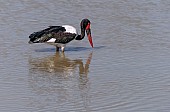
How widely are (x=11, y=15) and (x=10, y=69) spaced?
4559 millimetres

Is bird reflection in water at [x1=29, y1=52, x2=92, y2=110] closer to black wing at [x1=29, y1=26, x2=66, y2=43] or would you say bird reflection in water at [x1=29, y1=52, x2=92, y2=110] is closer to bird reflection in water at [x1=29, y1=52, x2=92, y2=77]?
bird reflection in water at [x1=29, y1=52, x2=92, y2=77]

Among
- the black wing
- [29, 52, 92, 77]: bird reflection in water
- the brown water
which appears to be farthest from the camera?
the black wing

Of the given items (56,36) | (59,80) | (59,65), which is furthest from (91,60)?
(59,80)

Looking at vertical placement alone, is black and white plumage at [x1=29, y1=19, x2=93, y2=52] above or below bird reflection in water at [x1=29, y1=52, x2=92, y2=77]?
above

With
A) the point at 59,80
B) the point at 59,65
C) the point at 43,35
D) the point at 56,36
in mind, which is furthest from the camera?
the point at 56,36

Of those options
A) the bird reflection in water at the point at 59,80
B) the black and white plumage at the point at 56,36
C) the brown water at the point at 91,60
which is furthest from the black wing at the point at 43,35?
the bird reflection in water at the point at 59,80

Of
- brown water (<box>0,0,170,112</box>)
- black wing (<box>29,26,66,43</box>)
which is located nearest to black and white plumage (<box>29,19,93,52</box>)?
black wing (<box>29,26,66,43</box>)

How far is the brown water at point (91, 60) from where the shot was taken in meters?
8.33

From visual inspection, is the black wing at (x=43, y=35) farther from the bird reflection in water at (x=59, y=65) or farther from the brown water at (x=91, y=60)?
the bird reflection in water at (x=59, y=65)

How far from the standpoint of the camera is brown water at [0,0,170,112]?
8330 mm

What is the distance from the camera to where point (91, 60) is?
11109mm

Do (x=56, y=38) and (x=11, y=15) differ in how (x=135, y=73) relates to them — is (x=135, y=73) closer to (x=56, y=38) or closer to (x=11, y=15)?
(x=56, y=38)

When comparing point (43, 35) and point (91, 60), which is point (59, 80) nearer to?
point (91, 60)

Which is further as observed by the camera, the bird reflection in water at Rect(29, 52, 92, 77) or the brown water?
the bird reflection in water at Rect(29, 52, 92, 77)
